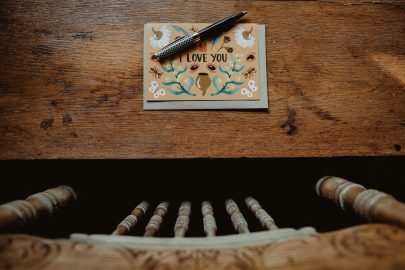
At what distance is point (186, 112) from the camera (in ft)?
2.58

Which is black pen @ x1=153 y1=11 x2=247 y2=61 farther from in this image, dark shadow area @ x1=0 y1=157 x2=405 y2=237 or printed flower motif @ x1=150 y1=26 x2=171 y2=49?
dark shadow area @ x1=0 y1=157 x2=405 y2=237

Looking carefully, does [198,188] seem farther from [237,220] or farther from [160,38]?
[160,38]

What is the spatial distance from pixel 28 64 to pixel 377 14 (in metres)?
0.92

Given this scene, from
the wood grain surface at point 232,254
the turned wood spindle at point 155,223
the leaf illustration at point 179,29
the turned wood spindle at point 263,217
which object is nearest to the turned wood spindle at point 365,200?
the wood grain surface at point 232,254

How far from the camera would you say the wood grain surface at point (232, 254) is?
411mm

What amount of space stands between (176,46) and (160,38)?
0.18 feet

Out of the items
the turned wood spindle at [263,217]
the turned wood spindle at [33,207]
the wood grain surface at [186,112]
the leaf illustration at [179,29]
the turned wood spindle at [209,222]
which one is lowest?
the turned wood spindle at [209,222]

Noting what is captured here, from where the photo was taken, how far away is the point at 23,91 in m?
0.78

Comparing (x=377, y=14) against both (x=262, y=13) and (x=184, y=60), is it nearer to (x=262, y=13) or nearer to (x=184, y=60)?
(x=262, y=13)

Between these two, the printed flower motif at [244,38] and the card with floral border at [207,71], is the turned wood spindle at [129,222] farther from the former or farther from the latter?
the printed flower motif at [244,38]

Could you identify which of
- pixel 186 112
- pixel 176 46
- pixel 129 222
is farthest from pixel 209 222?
pixel 176 46

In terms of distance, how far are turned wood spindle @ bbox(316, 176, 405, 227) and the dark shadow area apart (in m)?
0.17

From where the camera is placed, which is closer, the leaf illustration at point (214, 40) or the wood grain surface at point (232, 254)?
the wood grain surface at point (232, 254)

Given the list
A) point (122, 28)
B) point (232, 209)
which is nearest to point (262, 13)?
point (122, 28)
